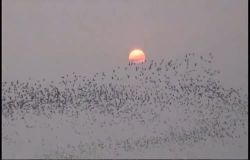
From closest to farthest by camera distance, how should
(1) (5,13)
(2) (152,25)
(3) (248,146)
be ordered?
(1) (5,13) < (2) (152,25) < (3) (248,146)

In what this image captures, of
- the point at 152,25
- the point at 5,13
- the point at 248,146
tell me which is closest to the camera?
the point at 5,13

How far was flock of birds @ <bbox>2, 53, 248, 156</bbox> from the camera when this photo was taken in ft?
6.04

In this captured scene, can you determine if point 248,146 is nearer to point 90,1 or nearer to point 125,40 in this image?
point 125,40

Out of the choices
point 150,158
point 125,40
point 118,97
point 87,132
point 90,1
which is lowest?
point 150,158

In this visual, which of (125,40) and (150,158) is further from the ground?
(125,40)

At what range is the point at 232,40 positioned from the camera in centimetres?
192

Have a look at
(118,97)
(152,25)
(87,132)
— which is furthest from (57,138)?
(152,25)

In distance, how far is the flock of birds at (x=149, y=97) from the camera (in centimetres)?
184

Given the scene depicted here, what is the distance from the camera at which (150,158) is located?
1949mm

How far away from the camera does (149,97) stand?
6.28ft

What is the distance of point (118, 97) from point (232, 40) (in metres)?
0.59

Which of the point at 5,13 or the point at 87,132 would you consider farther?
the point at 87,132

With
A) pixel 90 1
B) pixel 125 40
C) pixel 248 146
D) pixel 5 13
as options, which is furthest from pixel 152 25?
pixel 248 146

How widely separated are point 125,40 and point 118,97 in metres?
0.26
